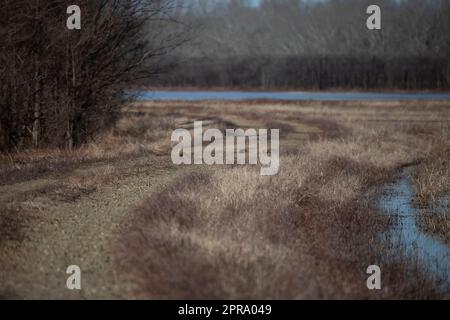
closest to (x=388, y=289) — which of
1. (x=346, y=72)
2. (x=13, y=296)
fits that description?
(x=13, y=296)

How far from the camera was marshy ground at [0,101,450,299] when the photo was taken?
266 inches

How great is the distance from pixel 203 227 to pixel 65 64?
439 inches

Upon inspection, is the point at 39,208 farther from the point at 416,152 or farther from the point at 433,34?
the point at 433,34

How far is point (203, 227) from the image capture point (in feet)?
27.3

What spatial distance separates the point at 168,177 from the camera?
45.1 ft

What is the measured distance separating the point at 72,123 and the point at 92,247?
1086 centimetres

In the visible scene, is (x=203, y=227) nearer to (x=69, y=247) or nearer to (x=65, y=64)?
(x=69, y=247)
